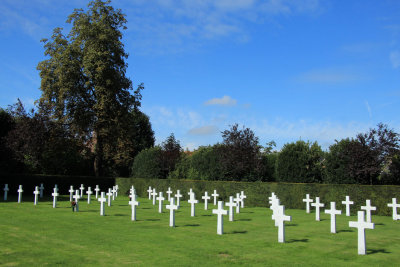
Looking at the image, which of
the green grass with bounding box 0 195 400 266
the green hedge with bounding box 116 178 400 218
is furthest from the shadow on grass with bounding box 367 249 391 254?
the green hedge with bounding box 116 178 400 218

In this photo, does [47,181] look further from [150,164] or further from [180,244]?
[180,244]

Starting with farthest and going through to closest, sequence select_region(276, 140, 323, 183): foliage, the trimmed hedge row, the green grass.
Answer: the trimmed hedge row → select_region(276, 140, 323, 183): foliage → the green grass

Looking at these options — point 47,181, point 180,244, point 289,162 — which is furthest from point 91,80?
point 180,244

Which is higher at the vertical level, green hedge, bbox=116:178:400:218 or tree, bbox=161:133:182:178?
tree, bbox=161:133:182:178

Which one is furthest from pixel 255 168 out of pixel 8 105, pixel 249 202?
pixel 8 105

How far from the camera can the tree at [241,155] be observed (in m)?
31.3

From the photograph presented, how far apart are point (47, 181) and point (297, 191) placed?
2287cm

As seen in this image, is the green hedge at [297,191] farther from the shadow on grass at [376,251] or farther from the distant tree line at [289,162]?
the shadow on grass at [376,251]

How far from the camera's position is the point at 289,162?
28.9 meters

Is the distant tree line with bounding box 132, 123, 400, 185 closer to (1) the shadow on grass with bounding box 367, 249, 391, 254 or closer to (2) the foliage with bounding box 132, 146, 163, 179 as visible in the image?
(2) the foliage with bounding box 132, 146, 163, 179

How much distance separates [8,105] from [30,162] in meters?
6.88

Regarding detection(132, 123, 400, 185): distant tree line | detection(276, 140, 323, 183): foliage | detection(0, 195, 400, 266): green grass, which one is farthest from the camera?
detection(276, 140, 323, 183): foliage

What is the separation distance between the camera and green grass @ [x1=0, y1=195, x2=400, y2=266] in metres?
8.18

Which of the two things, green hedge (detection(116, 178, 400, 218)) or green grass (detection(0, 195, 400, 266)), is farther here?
green hedge (detection(116, 178, 400, 218))
